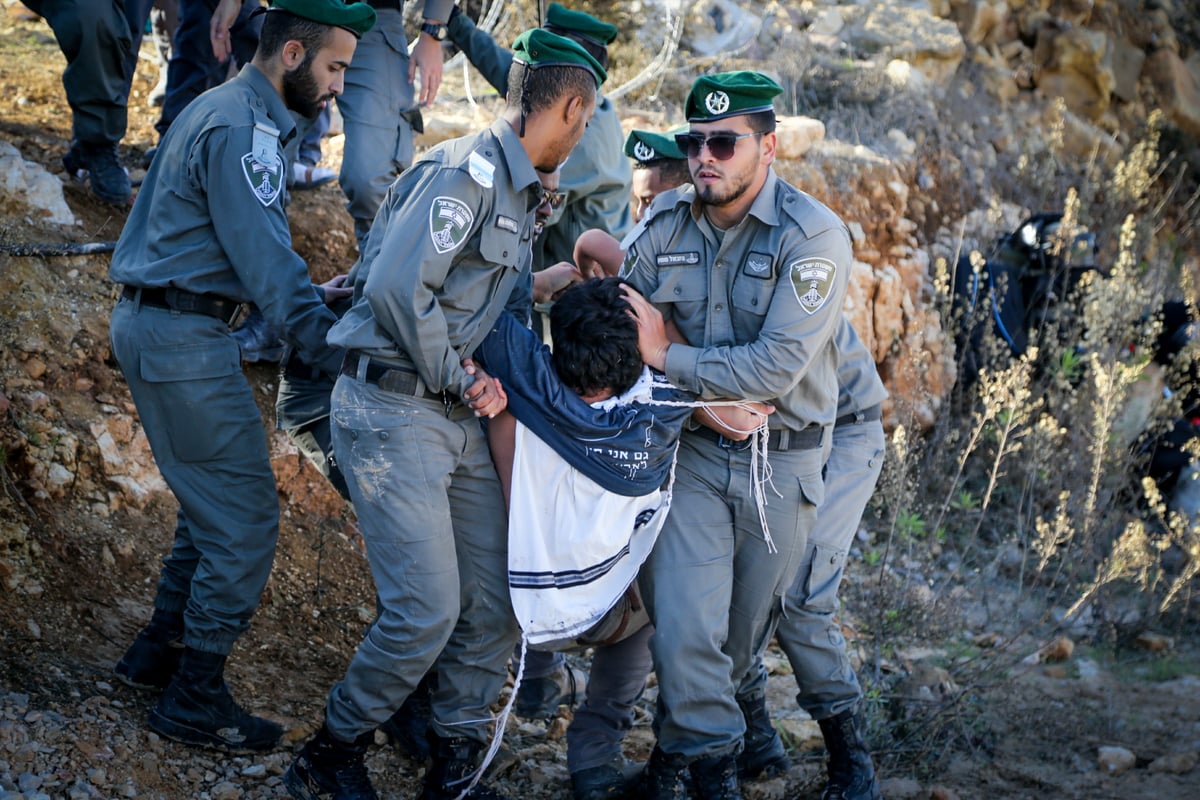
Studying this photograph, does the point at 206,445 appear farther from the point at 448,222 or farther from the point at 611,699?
the point at 611,699

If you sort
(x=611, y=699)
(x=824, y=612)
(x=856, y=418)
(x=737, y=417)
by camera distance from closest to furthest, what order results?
(x=737, y=417)
(x=824, y=612)
(x=611, y=699)
(x=856, y=418)

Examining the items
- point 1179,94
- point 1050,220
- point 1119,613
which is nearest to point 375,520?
point 1119,613

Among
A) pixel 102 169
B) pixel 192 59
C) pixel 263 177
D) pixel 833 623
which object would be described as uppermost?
pixel 263 177

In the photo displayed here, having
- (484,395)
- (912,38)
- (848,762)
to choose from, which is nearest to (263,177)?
(484,395)

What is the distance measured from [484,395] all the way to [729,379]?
74cm

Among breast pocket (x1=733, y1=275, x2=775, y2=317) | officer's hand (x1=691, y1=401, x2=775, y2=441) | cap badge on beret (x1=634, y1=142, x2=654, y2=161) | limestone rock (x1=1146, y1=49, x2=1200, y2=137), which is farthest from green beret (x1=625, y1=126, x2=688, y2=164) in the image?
limestone rock (x1=1146, y1=49, x2=1200, y2=137)

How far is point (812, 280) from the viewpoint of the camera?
3.46 metres

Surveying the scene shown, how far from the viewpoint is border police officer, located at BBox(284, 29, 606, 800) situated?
3.07 meters

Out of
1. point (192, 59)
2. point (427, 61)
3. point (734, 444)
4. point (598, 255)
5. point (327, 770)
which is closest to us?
point (327, 770)

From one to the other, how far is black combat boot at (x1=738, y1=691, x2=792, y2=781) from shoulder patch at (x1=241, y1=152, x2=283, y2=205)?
2.36 metres

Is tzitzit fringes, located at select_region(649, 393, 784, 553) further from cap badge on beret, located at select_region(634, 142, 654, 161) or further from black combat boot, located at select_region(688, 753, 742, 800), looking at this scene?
cap badge on beret, located at select_region(634, 142, 654, 161)

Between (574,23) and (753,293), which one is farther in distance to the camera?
(574,23)

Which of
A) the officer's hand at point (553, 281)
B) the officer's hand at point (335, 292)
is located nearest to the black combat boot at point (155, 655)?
the officer's hand at point (335, 292)

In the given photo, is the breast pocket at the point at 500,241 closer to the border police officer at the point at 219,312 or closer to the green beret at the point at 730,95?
the border police officer at the point at 219,312
